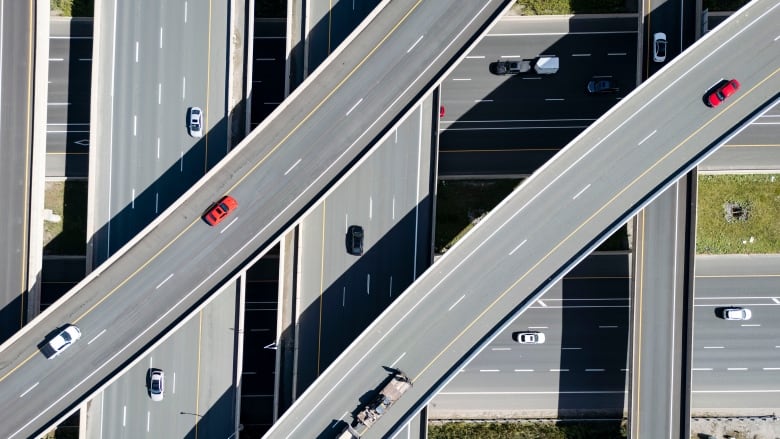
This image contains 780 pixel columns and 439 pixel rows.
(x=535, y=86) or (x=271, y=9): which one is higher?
(x=271, y=9)

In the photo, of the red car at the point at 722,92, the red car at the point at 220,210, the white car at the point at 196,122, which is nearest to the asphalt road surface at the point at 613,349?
the red car at the point at 722,92

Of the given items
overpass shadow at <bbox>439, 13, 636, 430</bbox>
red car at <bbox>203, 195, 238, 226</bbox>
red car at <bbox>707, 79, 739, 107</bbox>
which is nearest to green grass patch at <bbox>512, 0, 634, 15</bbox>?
overpass shadow at <bbox>439, 13, 636, 430</bbox>

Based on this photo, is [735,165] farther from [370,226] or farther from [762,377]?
[370,226]

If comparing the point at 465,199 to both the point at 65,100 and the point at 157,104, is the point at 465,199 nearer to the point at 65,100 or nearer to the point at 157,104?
the point at 157,104

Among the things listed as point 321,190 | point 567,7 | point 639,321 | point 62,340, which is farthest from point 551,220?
point 62,340

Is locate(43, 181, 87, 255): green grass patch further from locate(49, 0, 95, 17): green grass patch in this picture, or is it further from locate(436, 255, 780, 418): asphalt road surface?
locate(436, 255, 780, 418): asphalt road surface

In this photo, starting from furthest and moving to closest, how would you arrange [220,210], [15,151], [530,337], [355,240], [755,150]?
[755,150], [530,337], [15,151], [355,240], [220,210]

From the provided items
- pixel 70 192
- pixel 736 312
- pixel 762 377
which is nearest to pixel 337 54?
pixel 70 192
